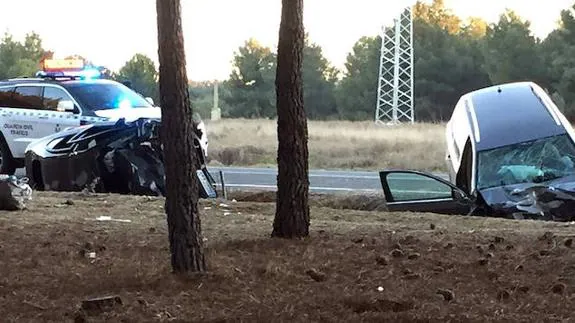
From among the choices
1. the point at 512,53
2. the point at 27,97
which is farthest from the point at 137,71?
the point at 27,97

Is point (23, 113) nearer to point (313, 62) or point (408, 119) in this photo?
point (408, 119)

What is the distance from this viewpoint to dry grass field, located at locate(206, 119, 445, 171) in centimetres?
2345

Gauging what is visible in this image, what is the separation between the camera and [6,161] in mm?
16156

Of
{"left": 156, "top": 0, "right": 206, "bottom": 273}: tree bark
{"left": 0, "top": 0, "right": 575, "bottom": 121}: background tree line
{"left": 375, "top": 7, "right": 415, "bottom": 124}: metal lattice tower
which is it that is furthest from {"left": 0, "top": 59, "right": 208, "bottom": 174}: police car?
{"left": 375, "top": 7, "right": 415, "bottom": 124}: metal lattice tower

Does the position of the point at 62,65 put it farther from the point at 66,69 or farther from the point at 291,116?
the point at 291,116


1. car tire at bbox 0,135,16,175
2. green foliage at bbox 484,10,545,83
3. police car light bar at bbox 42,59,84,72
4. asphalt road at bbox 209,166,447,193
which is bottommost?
asphalt road at bbox 209,166,447,193

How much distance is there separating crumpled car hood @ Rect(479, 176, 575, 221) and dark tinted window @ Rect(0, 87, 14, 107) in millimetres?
9920

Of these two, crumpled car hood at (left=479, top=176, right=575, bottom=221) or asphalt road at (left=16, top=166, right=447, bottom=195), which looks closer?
crumpled car hood at (left=479, top=176, right=575, bottom=221)

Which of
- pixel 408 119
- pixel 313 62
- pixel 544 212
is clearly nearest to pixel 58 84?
pixel 544 212

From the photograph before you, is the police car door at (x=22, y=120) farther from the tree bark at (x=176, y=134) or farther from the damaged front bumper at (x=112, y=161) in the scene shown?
the tree bark at (x=176, y=134)

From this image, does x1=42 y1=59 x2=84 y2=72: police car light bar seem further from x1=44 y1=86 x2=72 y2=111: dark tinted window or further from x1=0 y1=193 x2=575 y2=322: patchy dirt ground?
x1=0 y1=193 x2=575 y2=322: patchy dirt ground

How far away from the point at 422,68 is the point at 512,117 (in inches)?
1446

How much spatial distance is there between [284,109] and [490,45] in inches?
1437

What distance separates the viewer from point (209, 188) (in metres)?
11.4
